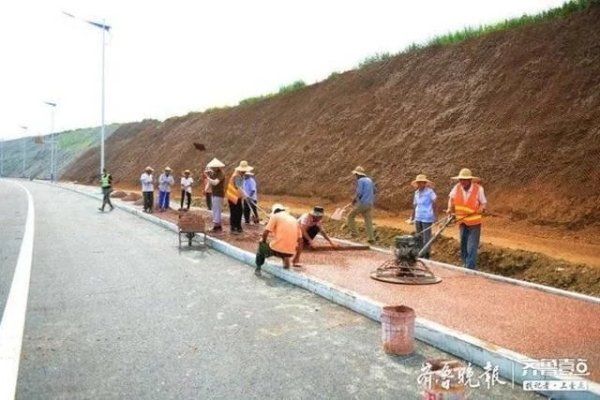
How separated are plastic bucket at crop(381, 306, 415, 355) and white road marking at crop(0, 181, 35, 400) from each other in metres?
3.22

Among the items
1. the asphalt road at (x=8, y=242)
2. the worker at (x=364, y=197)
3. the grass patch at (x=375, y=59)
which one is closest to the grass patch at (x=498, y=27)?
the grass patch at (x=375, y=59)

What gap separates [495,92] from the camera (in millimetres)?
18672

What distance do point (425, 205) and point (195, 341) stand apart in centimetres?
603

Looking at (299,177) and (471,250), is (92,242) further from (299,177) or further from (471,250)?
(299,177)

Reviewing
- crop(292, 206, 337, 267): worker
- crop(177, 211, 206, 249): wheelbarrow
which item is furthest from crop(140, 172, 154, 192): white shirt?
crop(292, 206, 337, 267): worker

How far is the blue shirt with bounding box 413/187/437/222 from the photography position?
981cm

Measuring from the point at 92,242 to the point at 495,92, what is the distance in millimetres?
14791

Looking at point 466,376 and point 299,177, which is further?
point 299,177

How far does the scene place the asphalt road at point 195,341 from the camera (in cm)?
408

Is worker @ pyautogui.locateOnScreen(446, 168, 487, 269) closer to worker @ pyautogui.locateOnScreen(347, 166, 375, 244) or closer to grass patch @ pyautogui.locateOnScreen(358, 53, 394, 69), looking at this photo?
worker @ pyautogui.locateOnScreen(347, 166, 375, 244)

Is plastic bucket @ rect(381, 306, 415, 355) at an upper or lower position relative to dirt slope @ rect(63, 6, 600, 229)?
lower

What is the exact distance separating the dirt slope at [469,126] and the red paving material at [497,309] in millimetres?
6380

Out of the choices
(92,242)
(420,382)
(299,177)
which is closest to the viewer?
(420,382)

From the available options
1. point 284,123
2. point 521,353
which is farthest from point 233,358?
point 284,123
